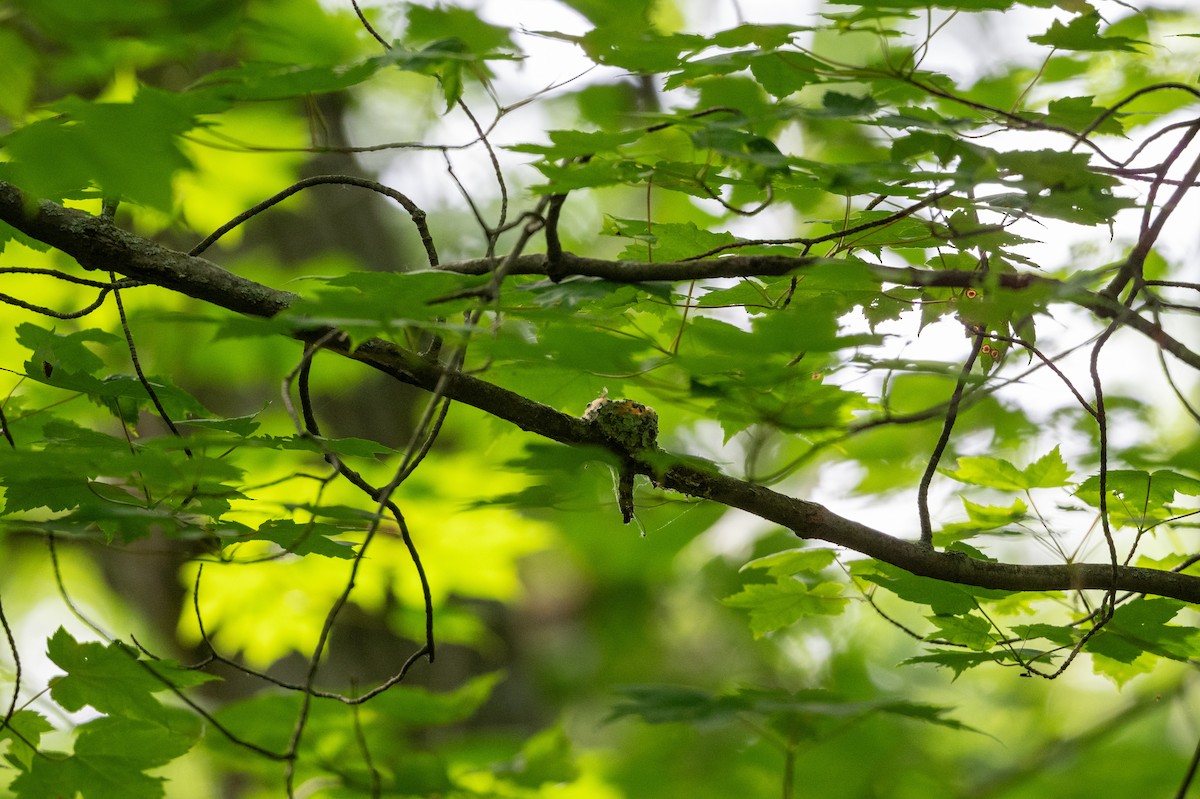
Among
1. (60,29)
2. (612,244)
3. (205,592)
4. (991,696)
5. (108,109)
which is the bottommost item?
(108,109)

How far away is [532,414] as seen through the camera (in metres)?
1.05

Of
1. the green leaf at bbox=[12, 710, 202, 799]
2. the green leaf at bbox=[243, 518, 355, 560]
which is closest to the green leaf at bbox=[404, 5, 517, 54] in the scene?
the green leaf at bbox=[243, 518, 355, 560]

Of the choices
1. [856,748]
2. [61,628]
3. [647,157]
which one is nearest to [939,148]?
[647,157]

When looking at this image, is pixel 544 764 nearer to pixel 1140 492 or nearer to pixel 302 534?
pixel 302 534

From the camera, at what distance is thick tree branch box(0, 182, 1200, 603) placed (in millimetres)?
1027

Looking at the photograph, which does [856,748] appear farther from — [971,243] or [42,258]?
[42,258]

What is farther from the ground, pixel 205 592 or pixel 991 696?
pixel 991 696

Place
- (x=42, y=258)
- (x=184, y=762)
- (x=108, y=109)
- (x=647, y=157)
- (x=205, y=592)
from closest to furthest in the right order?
(x=108, y=109) → (x=647, y=157) → (x=42, y=258) → (x=205, y=592) → (x=184, y=762)

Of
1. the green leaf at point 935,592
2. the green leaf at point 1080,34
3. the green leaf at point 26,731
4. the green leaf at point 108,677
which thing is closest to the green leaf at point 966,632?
the green leaf at point 935,592

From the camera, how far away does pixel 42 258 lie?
79.3 inches

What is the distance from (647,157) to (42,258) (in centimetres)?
164

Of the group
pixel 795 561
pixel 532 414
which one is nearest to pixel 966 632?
pixel 795 561

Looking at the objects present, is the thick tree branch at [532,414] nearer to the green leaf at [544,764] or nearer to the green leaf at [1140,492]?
the green leaf at [1140,492]

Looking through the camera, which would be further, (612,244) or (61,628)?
(612,244)
